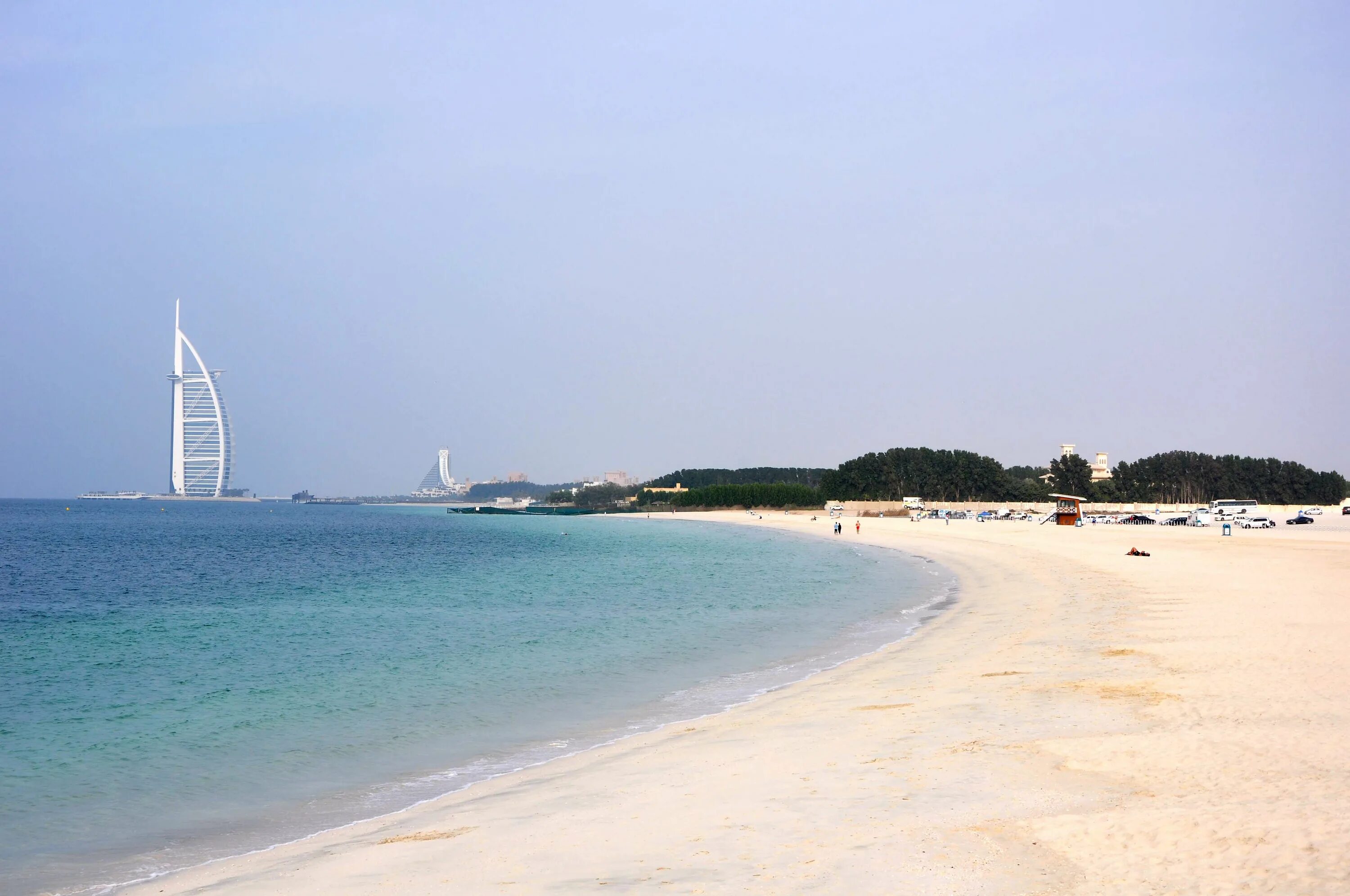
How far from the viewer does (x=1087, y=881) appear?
5977 millimetres

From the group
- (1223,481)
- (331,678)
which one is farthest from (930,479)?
(331,678)

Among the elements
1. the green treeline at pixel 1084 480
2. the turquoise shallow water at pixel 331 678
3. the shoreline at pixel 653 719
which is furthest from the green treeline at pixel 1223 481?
the shoreline at pixel 653 719

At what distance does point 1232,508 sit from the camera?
98.6 m

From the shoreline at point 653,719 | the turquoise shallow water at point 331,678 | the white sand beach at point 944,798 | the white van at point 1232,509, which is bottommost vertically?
the turquoise shallow water at point 331,678

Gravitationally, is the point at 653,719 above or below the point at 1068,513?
below

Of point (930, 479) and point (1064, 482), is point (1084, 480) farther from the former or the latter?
point (930, 479)

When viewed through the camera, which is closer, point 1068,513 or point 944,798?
point 944,798

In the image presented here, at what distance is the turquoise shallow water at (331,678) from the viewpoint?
10109mm

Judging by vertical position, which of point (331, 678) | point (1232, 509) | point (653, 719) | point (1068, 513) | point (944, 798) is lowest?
point (331, 678)

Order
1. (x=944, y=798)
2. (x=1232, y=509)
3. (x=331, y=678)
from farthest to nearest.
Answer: (x=1232, y=509), (x=331, y=678), (x=944, y=798)

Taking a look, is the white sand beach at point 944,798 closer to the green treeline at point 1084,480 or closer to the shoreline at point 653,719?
the shoreline at point 653,719

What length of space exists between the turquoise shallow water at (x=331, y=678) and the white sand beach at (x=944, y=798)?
150cm

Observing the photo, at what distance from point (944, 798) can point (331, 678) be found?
45.1 ft

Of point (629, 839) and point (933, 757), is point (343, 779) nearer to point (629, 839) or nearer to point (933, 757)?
point (629, 839)
